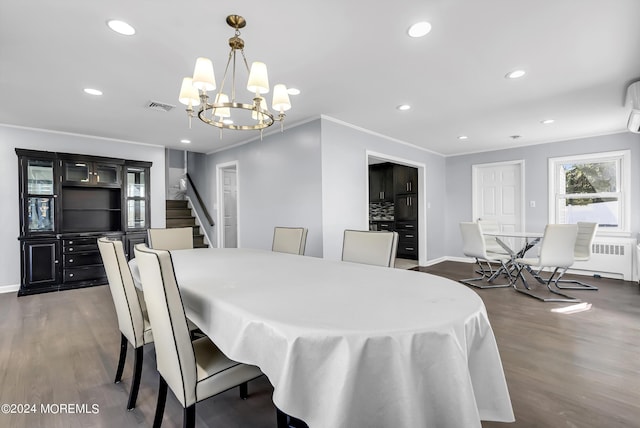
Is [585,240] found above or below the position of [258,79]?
below

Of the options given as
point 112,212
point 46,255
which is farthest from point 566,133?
point 46,255

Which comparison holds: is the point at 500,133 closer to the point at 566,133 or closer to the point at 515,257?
the point at 566,133

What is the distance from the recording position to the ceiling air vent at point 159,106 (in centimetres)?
339

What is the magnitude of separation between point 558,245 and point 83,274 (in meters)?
6.60

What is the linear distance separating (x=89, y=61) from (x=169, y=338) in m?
2.48

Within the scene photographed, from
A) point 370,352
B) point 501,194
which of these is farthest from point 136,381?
point 501,194

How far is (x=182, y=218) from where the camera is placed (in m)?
6.52

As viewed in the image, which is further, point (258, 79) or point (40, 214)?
point (40, 214)

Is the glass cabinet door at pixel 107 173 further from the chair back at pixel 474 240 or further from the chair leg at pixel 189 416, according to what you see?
the chair back at pixel 474 240

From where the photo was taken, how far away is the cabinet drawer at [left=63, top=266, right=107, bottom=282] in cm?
443

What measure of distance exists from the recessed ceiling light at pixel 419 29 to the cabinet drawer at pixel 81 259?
522 centimetres

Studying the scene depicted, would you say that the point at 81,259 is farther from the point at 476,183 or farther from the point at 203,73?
the point at 476,183

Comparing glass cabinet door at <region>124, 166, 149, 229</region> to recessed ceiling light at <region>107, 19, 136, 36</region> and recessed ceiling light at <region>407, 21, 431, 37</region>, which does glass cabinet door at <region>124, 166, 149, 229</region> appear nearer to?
recessed ceiling light at <region>107, 19, 136, 36</region>

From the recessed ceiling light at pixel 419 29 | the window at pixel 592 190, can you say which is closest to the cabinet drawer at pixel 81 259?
the recessed ceiling light at pixel 419 29
